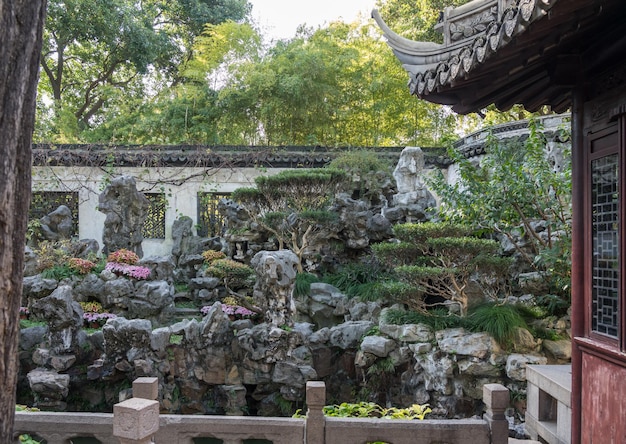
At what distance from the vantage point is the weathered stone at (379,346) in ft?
22.7

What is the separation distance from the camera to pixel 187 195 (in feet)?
44.7

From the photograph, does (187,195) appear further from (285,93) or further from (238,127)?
(285,93)

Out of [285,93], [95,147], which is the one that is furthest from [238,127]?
[95,147]

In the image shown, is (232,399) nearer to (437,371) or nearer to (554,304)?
(437,371)

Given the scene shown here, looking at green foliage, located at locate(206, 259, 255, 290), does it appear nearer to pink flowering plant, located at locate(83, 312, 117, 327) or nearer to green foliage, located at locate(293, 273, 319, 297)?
green foliage, located at locate(293, 273, 319, 297)

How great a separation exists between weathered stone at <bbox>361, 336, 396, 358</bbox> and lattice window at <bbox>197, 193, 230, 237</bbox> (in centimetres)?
725

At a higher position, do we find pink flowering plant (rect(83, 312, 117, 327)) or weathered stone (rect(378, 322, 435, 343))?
weathered stone (rect(378, 322, 435, 343))

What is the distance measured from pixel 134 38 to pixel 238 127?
5.08 metres

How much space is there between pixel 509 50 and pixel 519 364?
4.60 metres

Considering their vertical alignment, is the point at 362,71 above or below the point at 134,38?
below

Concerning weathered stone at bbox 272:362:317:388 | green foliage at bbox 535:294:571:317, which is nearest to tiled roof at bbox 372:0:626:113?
green foliage at bbox 535:294:571:317

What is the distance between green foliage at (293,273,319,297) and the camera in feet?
30.5

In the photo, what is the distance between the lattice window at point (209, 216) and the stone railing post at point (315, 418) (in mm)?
9995

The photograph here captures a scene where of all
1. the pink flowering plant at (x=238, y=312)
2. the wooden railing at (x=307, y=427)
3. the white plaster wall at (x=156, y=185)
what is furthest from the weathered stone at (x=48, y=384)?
the white plaster wall at (x=156, y=185)
